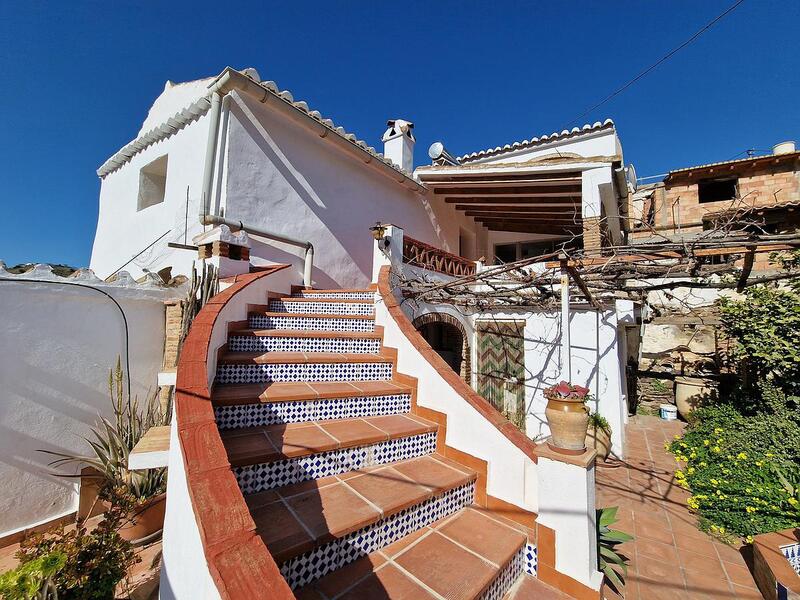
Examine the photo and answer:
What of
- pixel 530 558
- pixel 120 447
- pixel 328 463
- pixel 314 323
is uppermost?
pixel 314 323

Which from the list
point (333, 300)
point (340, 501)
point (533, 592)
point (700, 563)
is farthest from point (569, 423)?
point (333, 300)

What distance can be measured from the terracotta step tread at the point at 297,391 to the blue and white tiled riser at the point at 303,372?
0.23ft

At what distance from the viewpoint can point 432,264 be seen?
6.55 meters

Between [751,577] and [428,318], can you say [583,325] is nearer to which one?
[428,318]

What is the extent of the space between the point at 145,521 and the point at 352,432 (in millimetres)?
2300

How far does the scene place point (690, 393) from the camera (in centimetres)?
798

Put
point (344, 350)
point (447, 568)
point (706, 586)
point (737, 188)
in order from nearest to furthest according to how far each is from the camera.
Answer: point (447, 568) → point (706, 586) → point (344, 350) → point (737, 188)

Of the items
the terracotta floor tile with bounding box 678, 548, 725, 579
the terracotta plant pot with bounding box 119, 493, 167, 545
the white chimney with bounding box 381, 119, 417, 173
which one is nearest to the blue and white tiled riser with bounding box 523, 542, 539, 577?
the terracotta floor tile with bounding box 678, 548, 725, 579

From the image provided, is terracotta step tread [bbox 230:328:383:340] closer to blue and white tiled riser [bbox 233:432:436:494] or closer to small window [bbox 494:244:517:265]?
blue and white tiled riser [bbox 233:432:436:494]

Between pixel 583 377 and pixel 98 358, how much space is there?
24.2ft

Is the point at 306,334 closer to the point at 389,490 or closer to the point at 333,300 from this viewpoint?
the point at 333,300

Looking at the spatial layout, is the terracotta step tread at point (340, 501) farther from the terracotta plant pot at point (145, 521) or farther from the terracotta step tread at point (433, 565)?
the terracotta plant pot at point (145, 521)

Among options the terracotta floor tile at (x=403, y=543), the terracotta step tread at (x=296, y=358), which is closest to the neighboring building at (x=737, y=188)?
the terracotta step tread at (x=296, y=358)

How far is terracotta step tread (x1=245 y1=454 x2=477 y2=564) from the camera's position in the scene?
1.74m
